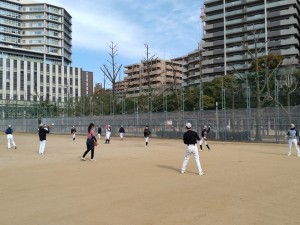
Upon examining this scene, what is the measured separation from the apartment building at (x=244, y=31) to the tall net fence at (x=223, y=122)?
1586 inches

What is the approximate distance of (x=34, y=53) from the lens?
116 m

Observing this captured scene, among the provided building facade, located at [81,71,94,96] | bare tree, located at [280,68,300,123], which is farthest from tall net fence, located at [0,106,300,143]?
building facade, located at [81,71,94,96]

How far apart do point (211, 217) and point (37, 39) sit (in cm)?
12050

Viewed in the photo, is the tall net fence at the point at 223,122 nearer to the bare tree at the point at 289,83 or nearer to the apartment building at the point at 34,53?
the bare tree at the point at 289,83

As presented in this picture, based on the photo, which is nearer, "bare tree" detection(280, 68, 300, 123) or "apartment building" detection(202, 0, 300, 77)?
"bare tree" detection(280, 68, 300, 123)

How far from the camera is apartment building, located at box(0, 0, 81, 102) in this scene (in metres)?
110

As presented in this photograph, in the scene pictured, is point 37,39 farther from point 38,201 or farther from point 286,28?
point 38,201

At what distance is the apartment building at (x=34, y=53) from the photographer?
110 m

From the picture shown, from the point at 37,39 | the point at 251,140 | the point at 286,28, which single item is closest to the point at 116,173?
the point at 251,140

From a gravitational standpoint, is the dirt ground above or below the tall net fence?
below

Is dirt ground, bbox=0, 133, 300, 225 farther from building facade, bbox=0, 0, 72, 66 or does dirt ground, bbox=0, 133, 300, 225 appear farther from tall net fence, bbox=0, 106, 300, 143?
building facade, bbox=0, 0, 72, 66

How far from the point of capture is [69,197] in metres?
8.20

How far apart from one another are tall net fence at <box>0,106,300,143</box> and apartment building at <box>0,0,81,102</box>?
2688 inches

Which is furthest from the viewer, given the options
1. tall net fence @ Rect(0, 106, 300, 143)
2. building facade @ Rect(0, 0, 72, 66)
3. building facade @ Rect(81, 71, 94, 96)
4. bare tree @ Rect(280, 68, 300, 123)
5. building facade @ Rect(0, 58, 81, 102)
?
building facade @ Rect(81, 71, 94, 96)
